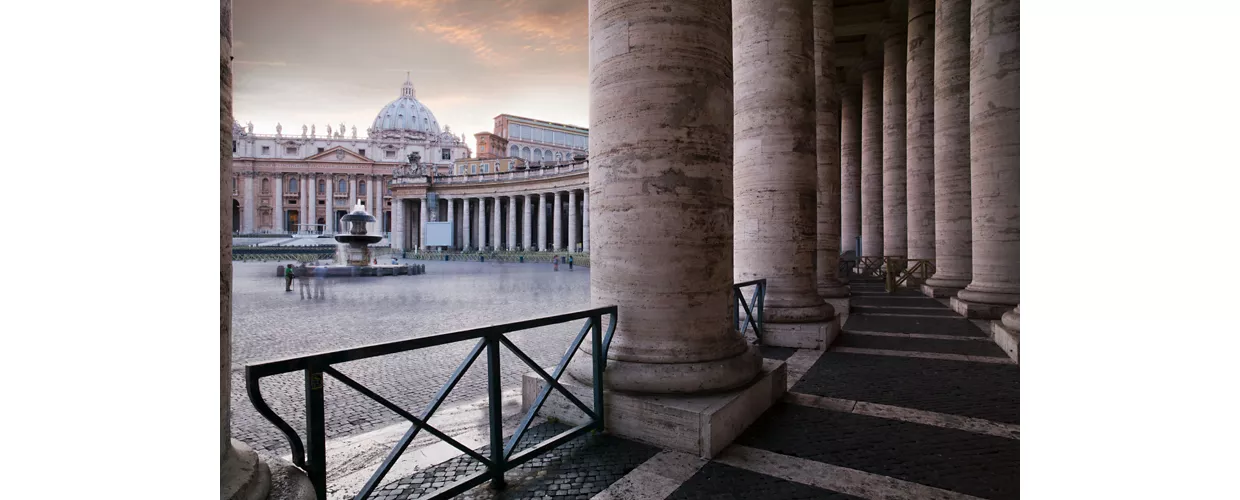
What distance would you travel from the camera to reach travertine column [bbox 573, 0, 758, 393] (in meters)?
4.72

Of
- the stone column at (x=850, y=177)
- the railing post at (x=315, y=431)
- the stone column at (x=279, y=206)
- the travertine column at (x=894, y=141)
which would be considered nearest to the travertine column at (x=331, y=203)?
the stone column at (x=279, y=206)

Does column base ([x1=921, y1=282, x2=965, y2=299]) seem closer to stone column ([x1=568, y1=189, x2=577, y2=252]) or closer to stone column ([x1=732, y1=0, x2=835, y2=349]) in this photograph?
stone column ([x1=732, y1=0, x2=835, y2=349])

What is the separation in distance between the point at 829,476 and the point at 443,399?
2805 millimetres

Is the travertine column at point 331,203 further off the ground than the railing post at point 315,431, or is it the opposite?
the travertine column at point 331,203

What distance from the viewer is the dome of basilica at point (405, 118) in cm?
13250

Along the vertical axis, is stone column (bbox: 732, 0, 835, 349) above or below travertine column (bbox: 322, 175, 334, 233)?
below

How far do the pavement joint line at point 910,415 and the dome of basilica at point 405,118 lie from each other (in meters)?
139

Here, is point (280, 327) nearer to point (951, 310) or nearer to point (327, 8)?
point (951, 310)

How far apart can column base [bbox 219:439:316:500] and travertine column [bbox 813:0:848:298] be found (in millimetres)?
11075

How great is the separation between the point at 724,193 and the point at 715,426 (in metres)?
2.05

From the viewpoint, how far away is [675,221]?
472 centimetres

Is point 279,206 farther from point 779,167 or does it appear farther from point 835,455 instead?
point 835,455

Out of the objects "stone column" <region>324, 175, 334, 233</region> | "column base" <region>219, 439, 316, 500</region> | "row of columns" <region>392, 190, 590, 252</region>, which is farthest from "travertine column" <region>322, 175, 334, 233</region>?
"column base" <region>219, 439, 316, 500</region>

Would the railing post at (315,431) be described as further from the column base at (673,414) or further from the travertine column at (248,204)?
the travertine column at (248,204)
